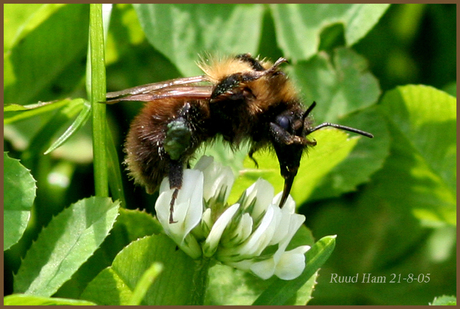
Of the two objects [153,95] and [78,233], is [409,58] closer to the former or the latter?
[153,95]

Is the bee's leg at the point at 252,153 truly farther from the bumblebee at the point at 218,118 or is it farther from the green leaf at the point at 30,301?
the green leaf at the point at 30,301

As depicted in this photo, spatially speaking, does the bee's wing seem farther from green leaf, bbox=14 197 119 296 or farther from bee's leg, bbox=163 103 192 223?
green leaf, bbox=14 197 119 296

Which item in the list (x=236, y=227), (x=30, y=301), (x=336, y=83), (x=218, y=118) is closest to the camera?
(x=30, y=301)

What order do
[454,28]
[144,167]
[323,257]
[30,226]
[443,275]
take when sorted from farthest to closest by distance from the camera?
1. [454,28]
2. [443,275]
3. [30,226]
4. [144,167]
5. [323,257]

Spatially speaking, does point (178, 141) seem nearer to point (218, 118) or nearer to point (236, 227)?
point (218, 118)

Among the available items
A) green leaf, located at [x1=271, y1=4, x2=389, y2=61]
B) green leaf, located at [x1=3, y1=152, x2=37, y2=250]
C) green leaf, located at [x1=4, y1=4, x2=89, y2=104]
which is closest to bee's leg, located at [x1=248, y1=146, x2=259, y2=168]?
green leaf, located at [x1=3, y1=152, x2=37, y2=250]

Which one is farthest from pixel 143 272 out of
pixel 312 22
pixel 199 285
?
pixel 312 22

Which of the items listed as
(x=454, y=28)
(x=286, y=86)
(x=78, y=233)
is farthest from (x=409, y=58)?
(x=78, y=233)
